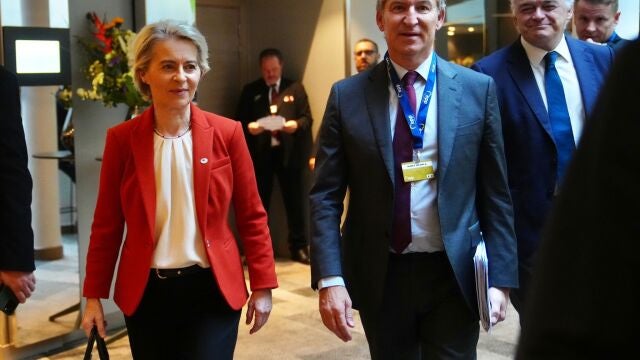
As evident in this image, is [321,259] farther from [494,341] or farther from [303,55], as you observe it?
[303,55]

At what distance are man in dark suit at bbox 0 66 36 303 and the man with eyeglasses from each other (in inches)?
170

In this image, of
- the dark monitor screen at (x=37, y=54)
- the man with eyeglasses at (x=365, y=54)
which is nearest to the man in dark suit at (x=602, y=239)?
the dark monitor screen at (x=37, y=54)

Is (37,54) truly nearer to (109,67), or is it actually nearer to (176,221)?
(109,67)

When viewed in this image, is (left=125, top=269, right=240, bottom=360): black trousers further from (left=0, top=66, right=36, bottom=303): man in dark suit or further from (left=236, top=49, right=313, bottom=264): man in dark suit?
(left=236, top=49, right=313, bottom=264): man in dark suit

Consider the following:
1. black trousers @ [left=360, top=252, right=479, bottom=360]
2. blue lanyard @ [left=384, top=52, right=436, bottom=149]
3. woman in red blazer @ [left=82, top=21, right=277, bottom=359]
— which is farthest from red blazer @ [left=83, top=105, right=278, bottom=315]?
blue lanyard @ [left=384, top=52, right=436, bottom=149]

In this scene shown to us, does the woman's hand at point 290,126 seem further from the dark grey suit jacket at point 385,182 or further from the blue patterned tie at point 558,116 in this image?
the dark grey suit jacket at point 385,182

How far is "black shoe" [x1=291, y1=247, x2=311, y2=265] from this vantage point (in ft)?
25.4

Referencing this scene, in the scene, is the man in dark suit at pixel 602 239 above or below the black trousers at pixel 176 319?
above

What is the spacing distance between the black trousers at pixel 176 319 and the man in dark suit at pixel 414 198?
1.21 ft

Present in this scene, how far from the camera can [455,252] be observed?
2467 mm

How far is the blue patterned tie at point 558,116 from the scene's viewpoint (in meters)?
2.81

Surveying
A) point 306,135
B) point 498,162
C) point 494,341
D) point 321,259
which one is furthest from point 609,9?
point 306,135

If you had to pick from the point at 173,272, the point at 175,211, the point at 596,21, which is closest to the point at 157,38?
the point at 175,211

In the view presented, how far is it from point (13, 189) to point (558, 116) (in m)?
1.76
